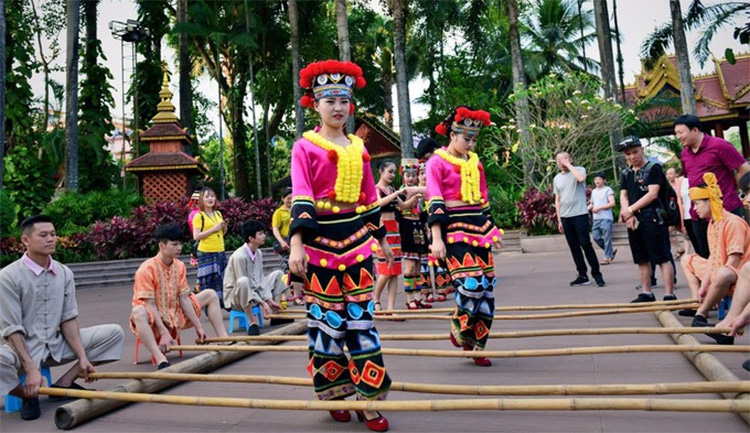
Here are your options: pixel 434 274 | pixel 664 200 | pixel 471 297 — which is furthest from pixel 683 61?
pixel 471 297

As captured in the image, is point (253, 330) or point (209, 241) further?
point (209, 241)

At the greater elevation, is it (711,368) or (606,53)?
(606,53)

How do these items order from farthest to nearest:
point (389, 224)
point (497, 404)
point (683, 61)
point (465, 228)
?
1. point (683, 61)
2. point (389, 224)
3. point (465, 228)
4. point (497, 404)

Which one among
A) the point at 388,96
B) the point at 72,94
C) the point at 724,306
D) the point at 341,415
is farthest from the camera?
the point at 388,96

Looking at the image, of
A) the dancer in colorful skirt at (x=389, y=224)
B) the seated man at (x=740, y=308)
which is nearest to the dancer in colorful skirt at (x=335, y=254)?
the seated man at (x=740, y=308)

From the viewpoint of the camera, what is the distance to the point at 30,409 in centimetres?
429

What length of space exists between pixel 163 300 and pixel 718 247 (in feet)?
15.5

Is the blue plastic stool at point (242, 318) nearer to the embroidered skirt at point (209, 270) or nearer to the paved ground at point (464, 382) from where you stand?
the paved ground at point (464, 382)

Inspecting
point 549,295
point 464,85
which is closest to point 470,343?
point 549,295

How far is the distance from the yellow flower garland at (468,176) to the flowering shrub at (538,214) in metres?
11.9

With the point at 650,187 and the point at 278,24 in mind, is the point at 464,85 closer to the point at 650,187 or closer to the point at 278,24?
the point at 278,24

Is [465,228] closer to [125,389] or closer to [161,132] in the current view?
[125,389]

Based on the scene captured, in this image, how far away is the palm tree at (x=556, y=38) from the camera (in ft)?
105

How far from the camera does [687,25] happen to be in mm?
21703
